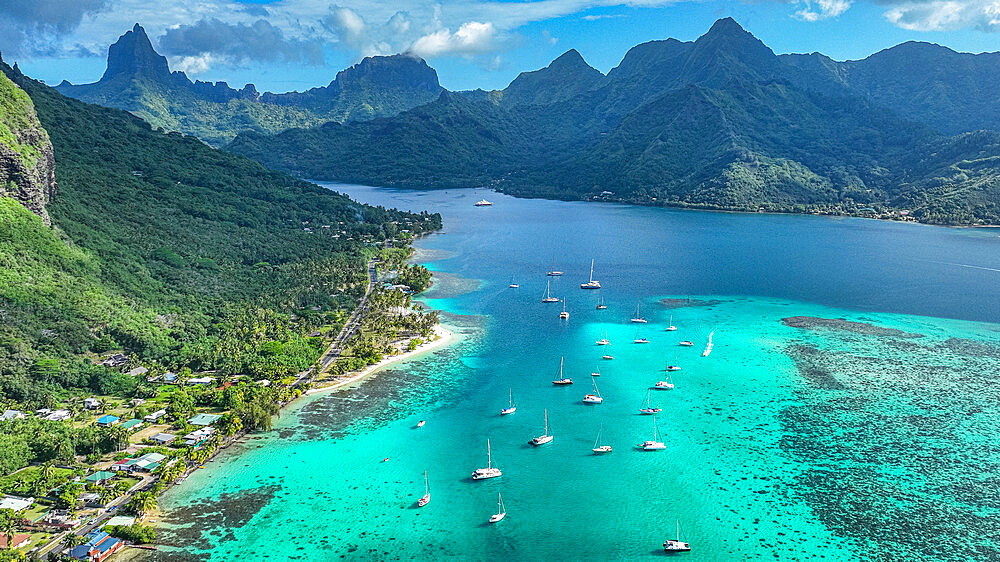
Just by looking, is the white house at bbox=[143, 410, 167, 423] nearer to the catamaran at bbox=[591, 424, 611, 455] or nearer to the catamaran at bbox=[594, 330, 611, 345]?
the catamaran at bbox=[591, 424, 611, 455]

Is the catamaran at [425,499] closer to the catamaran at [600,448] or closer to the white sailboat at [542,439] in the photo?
the white sailboat at [542,439]

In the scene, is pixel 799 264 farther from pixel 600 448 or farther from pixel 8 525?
pixel 8 525

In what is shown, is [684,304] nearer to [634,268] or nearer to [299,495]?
[634,268]

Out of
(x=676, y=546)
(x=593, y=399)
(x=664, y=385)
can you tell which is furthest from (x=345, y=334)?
(x=676, y=546)

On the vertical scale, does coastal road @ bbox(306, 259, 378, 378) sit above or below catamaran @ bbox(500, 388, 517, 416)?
above

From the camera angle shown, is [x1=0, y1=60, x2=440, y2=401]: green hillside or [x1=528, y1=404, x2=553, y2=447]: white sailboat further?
[x1=0, y1=60, x2=440, y2=401]: green hillside

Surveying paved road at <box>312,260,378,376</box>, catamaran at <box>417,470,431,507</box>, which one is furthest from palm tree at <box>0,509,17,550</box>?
paved road at <box>312,260,378,376</box>
